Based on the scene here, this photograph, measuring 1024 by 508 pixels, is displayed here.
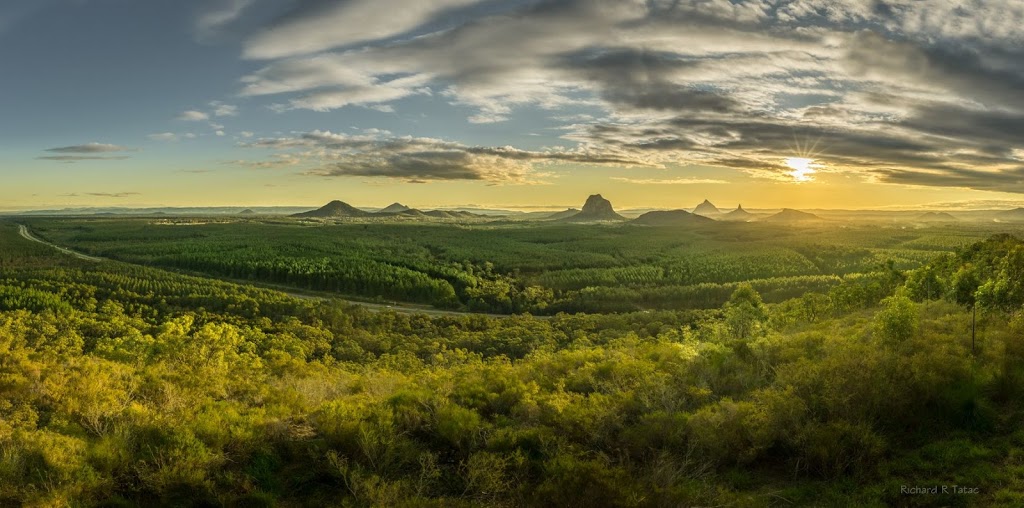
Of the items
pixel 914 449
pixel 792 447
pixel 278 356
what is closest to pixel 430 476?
pixel 792 447

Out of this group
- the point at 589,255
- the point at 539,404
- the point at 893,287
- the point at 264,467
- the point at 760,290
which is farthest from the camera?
the point at 589,255

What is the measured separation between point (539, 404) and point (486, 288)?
3743 inches

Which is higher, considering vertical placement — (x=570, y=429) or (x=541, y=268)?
(x=570, y=429)

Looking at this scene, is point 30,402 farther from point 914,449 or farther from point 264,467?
point 914,449

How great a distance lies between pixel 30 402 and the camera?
1570 cm

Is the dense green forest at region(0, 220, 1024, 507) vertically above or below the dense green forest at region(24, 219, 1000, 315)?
above

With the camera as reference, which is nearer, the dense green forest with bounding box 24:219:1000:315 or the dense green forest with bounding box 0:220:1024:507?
the dense green forest with bounding box 0:220:1024:507

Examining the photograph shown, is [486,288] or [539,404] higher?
[539,404]

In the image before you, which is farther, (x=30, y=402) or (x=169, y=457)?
(x=30, y=402)

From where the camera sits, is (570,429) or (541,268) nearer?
(570,429)

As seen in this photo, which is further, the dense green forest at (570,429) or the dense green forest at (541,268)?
the dense green forest at (541,268)

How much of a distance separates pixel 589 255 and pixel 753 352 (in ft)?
495

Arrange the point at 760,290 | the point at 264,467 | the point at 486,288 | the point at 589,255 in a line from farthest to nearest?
the point at 589,255 < the point at 486,288 < the point at 760,290 < the point at 264,467

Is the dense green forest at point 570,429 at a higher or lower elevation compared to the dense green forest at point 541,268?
higher
